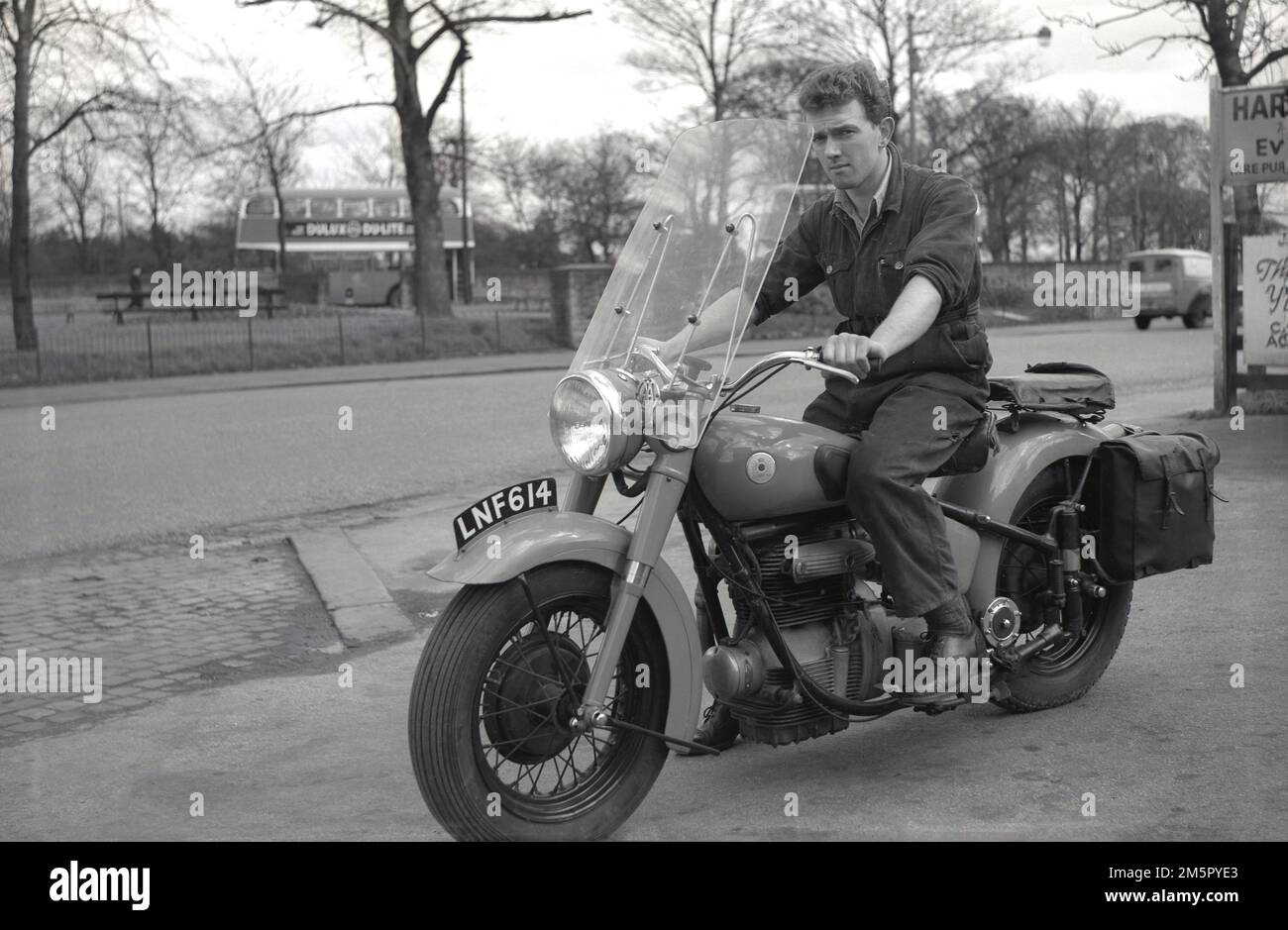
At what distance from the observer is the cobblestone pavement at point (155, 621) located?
5.27 meters

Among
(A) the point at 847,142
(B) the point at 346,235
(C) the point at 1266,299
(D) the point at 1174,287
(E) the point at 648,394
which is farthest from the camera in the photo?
(B) the point at 346,235

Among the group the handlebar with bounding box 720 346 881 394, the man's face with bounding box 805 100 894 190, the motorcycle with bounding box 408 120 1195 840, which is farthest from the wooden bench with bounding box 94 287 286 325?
the handlebar with bounding box 720 346 881 394

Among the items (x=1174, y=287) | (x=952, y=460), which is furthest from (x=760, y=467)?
(x=1174, y=287)

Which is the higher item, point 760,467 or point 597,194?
point 597,194

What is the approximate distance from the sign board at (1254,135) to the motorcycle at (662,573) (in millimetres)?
8244

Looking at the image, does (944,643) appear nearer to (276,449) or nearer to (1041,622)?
(1041,622)

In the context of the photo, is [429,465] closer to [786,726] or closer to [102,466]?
[102,466]

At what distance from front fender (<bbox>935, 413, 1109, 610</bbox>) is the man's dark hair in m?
1.14

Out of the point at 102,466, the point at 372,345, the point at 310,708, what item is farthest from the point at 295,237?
the point at 310,708

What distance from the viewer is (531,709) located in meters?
3.45

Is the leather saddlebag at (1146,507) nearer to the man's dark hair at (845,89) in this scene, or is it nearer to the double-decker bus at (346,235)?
the man's dark hair at (845,89)

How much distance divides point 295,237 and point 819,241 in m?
44.7

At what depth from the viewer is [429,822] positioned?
3842 millimetres

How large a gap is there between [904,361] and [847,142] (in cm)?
61
